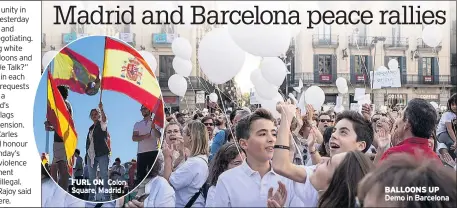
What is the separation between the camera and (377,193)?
1.19 meters

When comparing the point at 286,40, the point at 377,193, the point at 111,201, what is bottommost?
the point at 111,201

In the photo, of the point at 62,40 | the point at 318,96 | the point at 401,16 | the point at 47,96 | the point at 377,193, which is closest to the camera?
the point at 377,193

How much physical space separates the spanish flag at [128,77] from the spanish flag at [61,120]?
0.22 meters

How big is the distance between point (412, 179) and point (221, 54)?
8.41ft

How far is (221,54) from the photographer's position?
12.0 feet

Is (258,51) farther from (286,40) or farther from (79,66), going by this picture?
(79,66)

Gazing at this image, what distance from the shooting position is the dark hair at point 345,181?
1.75 m

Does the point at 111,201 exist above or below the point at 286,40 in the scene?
below

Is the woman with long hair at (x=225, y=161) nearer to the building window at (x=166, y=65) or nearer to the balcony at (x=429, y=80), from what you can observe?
the building window at (x=166, y=65)

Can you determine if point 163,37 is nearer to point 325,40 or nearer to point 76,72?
point 76,72

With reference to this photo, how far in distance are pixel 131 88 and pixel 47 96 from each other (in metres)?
0.40

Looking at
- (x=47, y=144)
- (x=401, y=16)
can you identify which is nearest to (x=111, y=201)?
(x=47, y=144)

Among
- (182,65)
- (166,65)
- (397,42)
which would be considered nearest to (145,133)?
(182,65)

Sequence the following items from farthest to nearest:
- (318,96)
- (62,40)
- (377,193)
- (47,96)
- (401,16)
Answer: (318,96), (62,40), (401,16), (47,96), (377,193)
